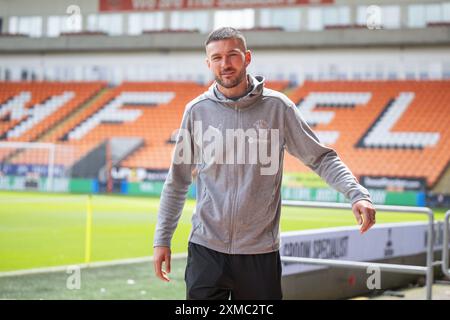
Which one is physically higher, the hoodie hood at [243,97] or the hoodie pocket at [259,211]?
the hoodie hood at [243,97]

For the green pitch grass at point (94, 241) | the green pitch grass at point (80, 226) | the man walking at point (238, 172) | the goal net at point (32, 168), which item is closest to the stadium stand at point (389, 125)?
the green pitch grass at point (94, 241)

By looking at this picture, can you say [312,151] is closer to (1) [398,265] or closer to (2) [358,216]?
(2) [358,216]

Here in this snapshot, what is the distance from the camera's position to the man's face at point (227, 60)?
10.8 feet

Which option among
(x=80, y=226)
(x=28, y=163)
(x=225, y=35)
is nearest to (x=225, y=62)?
(x=225, y=35)

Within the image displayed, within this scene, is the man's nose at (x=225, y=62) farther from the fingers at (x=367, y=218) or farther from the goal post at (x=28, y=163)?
the goal post at (x=28, y=163)

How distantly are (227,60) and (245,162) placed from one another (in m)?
0.46

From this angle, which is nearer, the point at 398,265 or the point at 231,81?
the point at 231,81

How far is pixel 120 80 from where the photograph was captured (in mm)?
37562

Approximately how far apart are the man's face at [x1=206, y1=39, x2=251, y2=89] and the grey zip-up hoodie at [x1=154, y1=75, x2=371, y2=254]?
92 mm

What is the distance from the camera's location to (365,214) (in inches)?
124

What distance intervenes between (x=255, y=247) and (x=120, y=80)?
1376 inches

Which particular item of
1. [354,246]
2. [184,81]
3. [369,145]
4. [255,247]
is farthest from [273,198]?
[184,81]

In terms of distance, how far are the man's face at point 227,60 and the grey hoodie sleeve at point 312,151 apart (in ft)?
0.95
